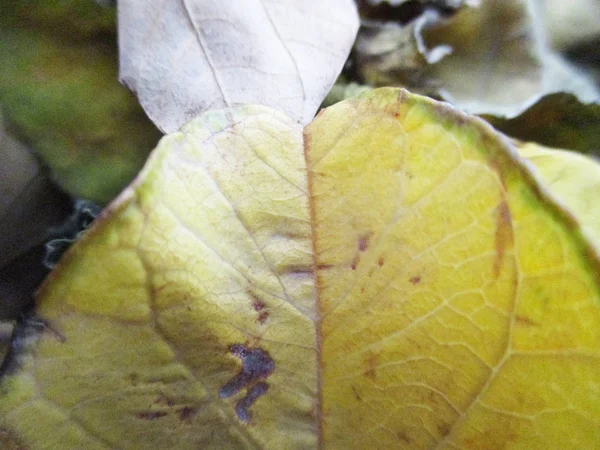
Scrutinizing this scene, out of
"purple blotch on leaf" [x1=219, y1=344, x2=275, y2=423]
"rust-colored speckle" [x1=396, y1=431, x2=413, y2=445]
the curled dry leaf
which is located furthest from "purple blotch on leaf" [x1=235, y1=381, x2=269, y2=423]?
the curled dry leaf

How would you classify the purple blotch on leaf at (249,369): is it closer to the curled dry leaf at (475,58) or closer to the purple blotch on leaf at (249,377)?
the purple blotch on leaf at (249,377)

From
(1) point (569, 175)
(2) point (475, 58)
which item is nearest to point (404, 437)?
(1) point (569, 175)

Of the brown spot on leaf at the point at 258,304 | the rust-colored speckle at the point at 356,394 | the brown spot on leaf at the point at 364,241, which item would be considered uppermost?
the brown spot on leaf at the point at 364,241

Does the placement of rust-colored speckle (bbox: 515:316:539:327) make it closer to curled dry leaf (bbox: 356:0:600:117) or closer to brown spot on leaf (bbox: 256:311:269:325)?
brown spot on leaf (bbox: 256:311:269:325)

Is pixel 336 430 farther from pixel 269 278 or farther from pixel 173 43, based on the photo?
pixel 173 43

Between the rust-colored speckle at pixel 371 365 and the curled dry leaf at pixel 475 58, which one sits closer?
the rust-colored speckle at pixel 371 365

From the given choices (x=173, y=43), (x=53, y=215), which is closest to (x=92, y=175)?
(x=53, y=215)

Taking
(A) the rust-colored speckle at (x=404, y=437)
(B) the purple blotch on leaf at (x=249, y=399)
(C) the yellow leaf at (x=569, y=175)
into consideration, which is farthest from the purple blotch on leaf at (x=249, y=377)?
(C) the yellow leaf at (x=569, y=175)
